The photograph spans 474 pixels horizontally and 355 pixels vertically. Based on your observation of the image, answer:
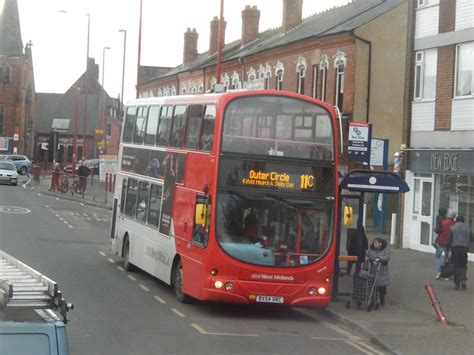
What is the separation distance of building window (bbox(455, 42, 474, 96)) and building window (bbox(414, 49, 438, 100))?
1.15 meters

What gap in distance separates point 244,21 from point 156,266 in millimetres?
35250

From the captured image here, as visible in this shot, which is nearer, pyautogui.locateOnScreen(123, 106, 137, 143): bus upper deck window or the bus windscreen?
the bus windscreen

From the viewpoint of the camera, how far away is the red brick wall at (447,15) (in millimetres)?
22641

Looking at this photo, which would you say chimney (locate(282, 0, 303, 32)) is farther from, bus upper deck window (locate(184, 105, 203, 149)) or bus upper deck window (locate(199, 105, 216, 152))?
bus upper deck window (locate(199, 105, 216, 152))

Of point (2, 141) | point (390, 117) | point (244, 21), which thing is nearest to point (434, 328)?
point (390, 117)

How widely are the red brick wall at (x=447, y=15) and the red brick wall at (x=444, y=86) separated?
602 millimetres

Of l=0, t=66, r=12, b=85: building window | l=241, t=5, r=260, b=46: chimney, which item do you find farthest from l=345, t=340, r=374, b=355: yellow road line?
l=0, t=66, r=12, b=85: building window

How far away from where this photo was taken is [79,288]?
1512cm

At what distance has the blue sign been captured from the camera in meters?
16.2

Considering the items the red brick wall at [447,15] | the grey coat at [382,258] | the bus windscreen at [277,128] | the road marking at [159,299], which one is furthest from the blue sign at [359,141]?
the red brick wall at [447,15]

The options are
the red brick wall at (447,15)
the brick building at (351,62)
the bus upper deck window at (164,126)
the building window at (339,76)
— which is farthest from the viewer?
the building window at (339,76)

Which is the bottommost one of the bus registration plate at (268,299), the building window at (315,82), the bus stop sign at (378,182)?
the bus registration plate at (268,299)

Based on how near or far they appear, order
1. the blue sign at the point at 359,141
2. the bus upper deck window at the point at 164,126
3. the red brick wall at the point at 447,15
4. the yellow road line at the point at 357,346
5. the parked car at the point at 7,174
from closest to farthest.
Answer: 1. the yellow road line at the point at 357,346
2. the bus upper deck window at the point at 164,126
3. the blue sign at the point at 359,141
4. the red brick wall at the point at 447,15
5. the parked car at the point at 7,174

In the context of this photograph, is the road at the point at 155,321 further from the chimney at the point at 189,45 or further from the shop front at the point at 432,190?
the chimney at the point at 189,45
